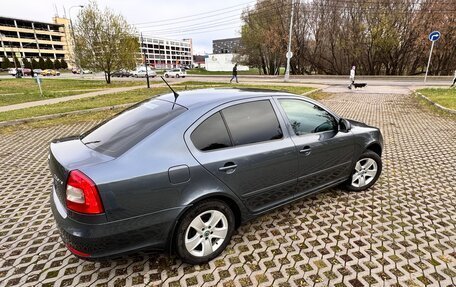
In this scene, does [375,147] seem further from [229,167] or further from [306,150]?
[229,167]

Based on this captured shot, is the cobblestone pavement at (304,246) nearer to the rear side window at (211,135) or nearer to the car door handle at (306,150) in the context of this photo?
the car door handle at (306,150)

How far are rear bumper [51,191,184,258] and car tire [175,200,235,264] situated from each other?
142 millimetres

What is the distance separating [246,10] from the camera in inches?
1590

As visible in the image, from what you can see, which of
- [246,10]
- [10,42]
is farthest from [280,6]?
[10,42]

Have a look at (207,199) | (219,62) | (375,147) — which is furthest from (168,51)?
(207,199)

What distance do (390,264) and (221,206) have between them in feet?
5.63

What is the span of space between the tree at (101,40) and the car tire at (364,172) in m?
25.9

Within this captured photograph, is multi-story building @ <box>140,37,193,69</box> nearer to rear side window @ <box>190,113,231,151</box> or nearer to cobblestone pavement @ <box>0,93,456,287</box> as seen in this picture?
cobblestone pavement @ <box>0,93,456,287</box>

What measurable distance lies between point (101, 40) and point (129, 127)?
26.2 metres

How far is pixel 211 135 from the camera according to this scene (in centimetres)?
251

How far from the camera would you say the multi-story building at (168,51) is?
123 meters

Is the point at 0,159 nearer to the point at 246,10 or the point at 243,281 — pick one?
the point at 243,281

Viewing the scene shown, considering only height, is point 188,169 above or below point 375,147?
above

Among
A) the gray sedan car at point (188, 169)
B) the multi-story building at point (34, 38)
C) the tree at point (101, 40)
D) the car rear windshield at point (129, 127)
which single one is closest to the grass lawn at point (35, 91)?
the tree at point (101, 40)
